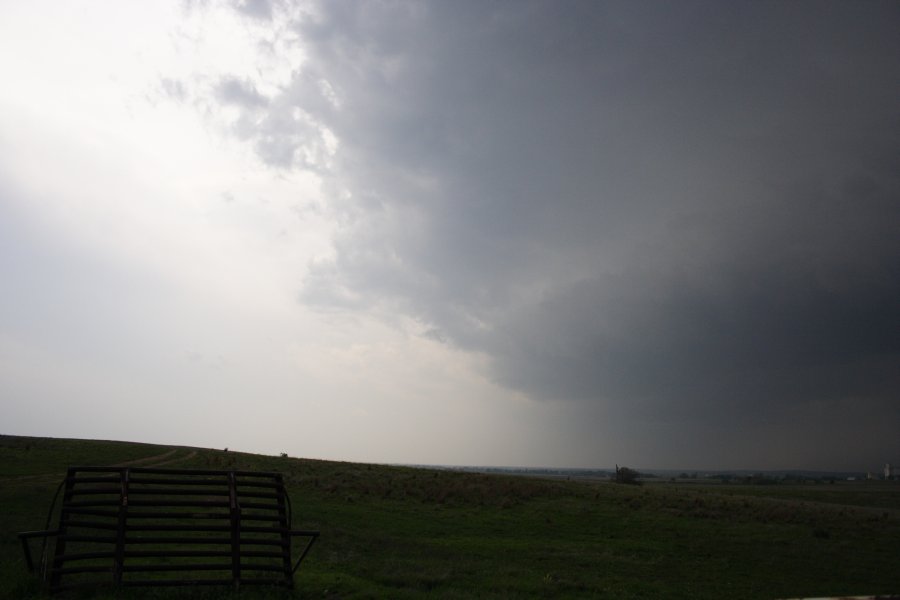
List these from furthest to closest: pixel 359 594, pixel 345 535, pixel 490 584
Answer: pixel 345 535 → pixel 490 584 → pixel 359 594

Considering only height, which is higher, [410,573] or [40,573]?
[40,573]

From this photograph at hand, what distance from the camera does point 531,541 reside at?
96.2 feet

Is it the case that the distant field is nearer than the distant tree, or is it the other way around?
the distant field

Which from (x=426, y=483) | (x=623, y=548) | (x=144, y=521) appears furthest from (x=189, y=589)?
(x=426, y=483)

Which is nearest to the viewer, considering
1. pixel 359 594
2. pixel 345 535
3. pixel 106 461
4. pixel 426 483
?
pixel 359 594

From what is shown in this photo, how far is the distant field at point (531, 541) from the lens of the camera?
1764cm

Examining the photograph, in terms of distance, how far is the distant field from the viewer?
17641 millimetres

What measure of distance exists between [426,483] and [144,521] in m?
25.7

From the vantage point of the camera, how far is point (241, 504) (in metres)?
13.2

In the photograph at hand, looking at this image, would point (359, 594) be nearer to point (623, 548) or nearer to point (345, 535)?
point (345, 535)

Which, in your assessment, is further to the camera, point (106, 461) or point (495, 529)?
point (106, 461)

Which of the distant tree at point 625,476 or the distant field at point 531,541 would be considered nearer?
the distant field at point 531,541

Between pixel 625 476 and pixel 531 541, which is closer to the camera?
pixel 531 541

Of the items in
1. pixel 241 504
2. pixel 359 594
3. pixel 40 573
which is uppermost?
pixel 241 504
